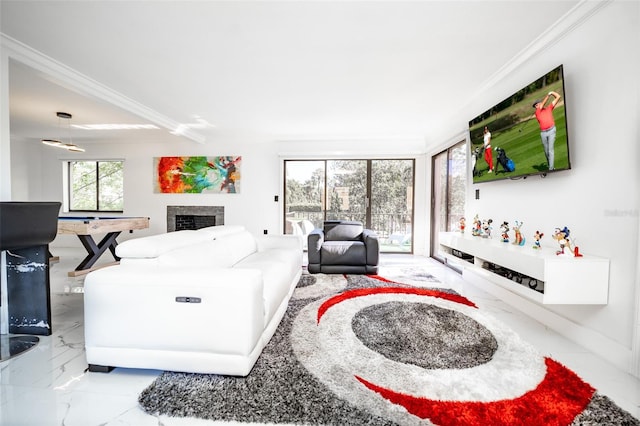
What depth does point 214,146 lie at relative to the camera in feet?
19.1

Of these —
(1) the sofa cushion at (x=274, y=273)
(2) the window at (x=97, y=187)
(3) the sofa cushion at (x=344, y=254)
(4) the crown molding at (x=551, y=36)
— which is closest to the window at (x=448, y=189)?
(4) the crown molding at (x=551, y=36)

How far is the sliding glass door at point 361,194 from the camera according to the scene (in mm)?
5566

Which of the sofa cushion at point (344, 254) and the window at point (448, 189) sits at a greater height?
the window at point (448, 189)

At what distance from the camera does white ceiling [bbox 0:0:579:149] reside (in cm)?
194

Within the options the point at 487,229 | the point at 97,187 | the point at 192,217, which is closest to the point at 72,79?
the point at 192,217

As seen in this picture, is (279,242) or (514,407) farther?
(279,242)

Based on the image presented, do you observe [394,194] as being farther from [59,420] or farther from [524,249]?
[59,420]

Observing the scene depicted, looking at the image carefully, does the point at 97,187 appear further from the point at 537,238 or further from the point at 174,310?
the point at 537,238

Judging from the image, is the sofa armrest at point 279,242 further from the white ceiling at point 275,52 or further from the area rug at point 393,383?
the white ceiling at point 275,52

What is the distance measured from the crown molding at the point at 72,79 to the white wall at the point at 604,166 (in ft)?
15.2

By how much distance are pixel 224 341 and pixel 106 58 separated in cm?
296

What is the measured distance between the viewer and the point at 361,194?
5.63 m

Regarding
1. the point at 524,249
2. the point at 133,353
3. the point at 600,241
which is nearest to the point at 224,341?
the point at 133,353

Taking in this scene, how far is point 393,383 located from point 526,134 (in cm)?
227
